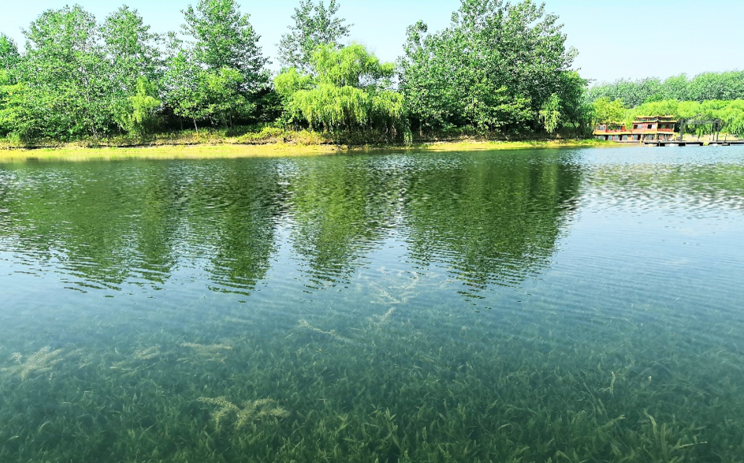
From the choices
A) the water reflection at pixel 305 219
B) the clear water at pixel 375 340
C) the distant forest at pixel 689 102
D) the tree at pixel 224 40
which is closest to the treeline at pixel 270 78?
the tree at pixel 224 40

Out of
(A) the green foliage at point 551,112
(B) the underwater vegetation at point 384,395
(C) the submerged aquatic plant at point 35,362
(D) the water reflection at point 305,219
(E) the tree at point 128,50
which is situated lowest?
(B) the underwater vegetation at point 384,395

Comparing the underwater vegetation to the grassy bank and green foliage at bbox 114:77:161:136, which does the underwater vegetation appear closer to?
the grassy bank

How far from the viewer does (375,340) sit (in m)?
→ 7.29

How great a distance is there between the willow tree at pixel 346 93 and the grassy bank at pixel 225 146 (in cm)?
331

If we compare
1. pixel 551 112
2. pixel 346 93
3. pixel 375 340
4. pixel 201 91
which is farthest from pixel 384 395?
pixel 551 112

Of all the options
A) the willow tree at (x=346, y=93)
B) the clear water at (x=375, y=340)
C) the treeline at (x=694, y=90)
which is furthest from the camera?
the treeline at (x=694, y=90)

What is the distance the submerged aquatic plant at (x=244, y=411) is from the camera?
537 cm

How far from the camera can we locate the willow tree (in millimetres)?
58256

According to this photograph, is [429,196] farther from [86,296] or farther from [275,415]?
[275,415]

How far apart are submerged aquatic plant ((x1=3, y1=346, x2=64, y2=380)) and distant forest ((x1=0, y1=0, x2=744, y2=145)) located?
5496 centimetres

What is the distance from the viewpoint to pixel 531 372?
20.5 ft

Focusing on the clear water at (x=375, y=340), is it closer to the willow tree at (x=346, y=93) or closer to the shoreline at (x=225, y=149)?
the willow tree at (x=346, y=93)

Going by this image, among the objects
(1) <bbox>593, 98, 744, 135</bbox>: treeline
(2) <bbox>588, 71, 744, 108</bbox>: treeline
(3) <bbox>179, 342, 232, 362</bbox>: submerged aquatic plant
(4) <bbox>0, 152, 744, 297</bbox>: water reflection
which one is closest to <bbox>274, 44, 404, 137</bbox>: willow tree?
(4) <bbox>0, 152, 744, 297</bbox>: water reflection

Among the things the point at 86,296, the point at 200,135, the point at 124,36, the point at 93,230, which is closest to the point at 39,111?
the point at 124,36
